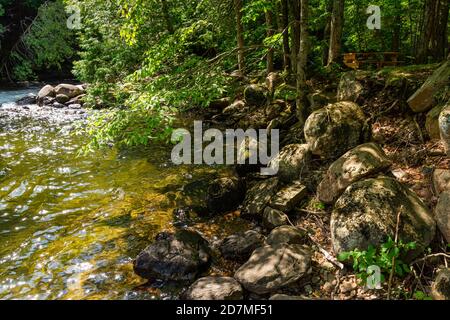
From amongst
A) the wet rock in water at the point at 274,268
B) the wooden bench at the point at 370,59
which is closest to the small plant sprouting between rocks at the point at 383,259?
the wet rock in water at the point at 274,268

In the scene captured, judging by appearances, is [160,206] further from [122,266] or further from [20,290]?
[20,290]

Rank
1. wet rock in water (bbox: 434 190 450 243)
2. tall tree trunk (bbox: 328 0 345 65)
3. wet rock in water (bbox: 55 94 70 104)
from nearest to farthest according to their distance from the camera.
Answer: wet rock in water (bbox: 434 190 450 243) → tall tree trunk (bbox: 328 0 345 65) → wet rock in water (bbox: 55 94 70 104)

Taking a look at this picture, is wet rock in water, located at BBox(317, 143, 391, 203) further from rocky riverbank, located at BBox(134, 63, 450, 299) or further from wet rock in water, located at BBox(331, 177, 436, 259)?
wet rock in water, located at BBox(331, 177, 436, 259)

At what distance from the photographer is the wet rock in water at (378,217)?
4.87 metres

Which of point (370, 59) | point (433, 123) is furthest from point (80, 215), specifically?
point (370, 59)

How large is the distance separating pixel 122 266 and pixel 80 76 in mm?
14676

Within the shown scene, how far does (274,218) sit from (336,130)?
2.26 metres

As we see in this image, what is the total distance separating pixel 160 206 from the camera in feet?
26.0

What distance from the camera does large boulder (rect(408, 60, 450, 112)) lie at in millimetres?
6193

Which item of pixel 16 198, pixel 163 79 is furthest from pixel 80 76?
pixel 163 79

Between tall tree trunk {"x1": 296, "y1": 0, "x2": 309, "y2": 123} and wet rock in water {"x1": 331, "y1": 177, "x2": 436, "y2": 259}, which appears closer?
wet rock in water {"x1": 331, "y1": 177, "x2": 436, "y2": 259}

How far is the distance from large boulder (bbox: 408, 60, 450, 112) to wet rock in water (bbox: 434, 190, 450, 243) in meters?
2.10

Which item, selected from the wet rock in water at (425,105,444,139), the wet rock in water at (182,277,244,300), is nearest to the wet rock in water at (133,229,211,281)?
the wet rock in water at (182,277,244,300)

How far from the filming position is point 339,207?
18.2 ft
